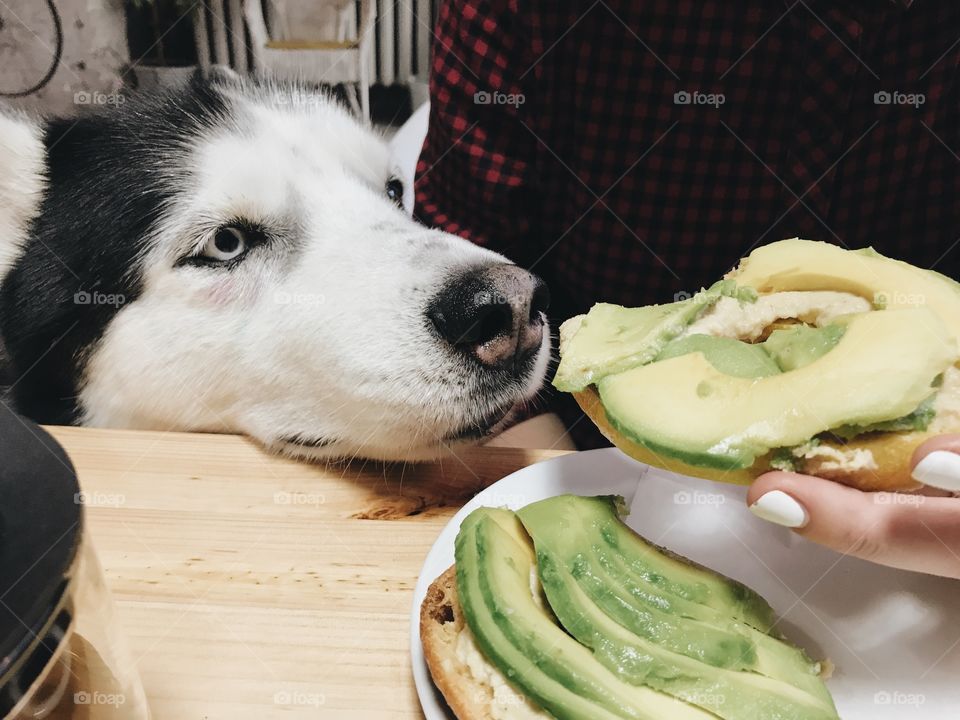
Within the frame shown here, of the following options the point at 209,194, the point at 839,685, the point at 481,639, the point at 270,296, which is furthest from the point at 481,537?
the point at 209,194

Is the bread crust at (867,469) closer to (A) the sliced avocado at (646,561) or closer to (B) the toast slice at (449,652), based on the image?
(A) the sliced avocado at (646,561)

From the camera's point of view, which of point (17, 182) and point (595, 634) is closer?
point (595, 634)

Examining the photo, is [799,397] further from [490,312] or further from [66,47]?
[66,47]

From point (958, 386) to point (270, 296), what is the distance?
84cm

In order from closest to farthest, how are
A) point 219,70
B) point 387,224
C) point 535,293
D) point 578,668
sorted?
point 578,668 → point 535,293 → point 387,224 → point 219,70

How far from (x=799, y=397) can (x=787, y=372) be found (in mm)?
41

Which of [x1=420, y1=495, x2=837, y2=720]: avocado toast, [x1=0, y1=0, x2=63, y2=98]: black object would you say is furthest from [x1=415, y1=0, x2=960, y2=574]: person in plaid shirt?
[x1=420, y1=495, x2=837, y2=720]: avocado toast

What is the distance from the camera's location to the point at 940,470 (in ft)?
1.54

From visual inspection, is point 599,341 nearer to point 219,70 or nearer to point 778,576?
point 778,576

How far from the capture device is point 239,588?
692mm

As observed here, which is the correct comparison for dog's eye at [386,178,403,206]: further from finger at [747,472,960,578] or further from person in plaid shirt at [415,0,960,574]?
finger at [747,472,960,578]

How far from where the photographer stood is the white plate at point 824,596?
0.55 m

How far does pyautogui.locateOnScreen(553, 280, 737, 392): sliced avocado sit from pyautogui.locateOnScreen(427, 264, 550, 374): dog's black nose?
20cm

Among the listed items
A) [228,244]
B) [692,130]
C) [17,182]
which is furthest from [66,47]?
[692,130]
